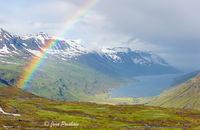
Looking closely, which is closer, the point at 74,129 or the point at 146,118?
the point at 74,129

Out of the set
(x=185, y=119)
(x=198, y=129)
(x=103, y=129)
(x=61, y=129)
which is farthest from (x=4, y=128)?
(x=185, y=119)

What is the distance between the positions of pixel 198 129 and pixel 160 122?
35.8m

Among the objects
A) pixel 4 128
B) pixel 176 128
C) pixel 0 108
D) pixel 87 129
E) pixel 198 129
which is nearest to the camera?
pixel 4 128

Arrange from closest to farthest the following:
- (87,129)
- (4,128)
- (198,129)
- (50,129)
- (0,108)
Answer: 1. (4,128)
2. (50,129)
3. (87,129)
4. (198,129)
5. (0,108)

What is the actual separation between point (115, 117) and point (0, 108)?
73063 millimetres

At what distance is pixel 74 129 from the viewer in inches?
3610

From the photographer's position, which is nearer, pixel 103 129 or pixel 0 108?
pixel 103 129

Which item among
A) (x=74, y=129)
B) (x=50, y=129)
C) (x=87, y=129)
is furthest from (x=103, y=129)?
(x=50, y=129)

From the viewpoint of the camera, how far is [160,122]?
5428 inches

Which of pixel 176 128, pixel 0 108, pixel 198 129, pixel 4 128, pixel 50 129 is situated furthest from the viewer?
pixel 0 108

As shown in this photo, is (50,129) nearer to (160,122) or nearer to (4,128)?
(4,128)

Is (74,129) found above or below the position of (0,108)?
below

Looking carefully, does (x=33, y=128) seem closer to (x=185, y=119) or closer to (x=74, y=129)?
(x=74, y=129)

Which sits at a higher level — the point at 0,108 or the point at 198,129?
the point at 0,108
